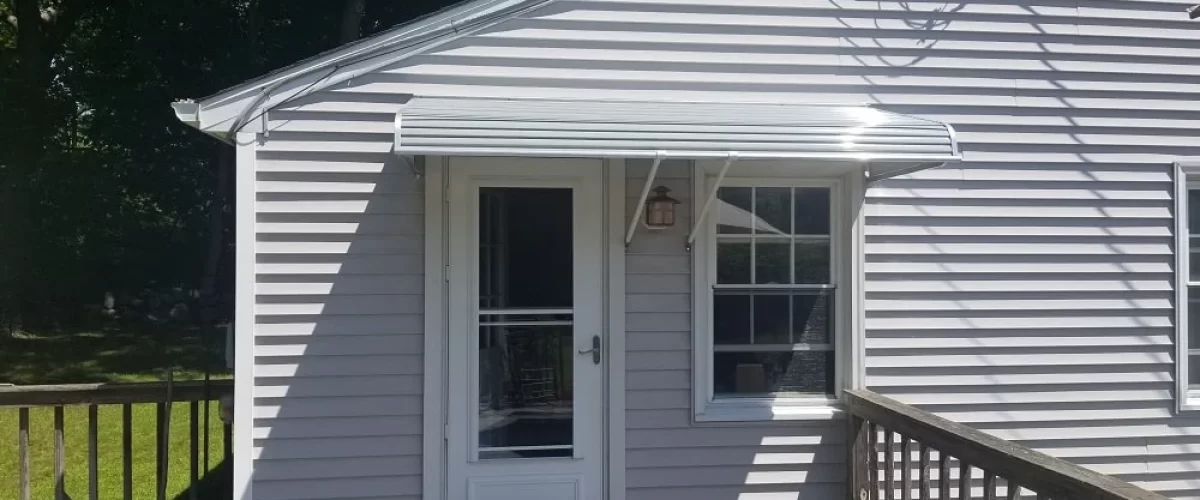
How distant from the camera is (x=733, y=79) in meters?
4.12

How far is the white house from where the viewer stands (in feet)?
12.6

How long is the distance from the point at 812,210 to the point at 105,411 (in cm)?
779

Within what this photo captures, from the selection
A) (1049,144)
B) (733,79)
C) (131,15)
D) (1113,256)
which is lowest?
(1113,256)

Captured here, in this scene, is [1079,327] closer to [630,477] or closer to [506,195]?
[630,477]

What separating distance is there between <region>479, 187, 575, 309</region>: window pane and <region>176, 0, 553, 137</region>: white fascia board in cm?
77

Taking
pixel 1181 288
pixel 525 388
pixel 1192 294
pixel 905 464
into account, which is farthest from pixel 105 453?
pixel 1192 294

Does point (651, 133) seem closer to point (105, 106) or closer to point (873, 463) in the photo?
point (873, 463)

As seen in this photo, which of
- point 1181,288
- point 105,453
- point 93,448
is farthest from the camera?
point 105,453

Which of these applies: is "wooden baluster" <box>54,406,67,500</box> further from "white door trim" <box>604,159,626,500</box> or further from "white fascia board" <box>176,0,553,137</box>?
"white door trim" <box>604,159,626,500</box>

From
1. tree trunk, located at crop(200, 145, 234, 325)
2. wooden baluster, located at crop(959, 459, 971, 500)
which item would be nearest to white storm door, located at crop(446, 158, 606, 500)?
wooden baluster, located at crop(959, 459, 971, 500)

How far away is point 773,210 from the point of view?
13.9ft

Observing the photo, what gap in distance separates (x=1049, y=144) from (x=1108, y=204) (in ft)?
1.51

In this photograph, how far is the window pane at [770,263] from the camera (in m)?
4.21

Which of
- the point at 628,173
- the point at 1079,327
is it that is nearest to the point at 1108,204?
the point at 1079,327
